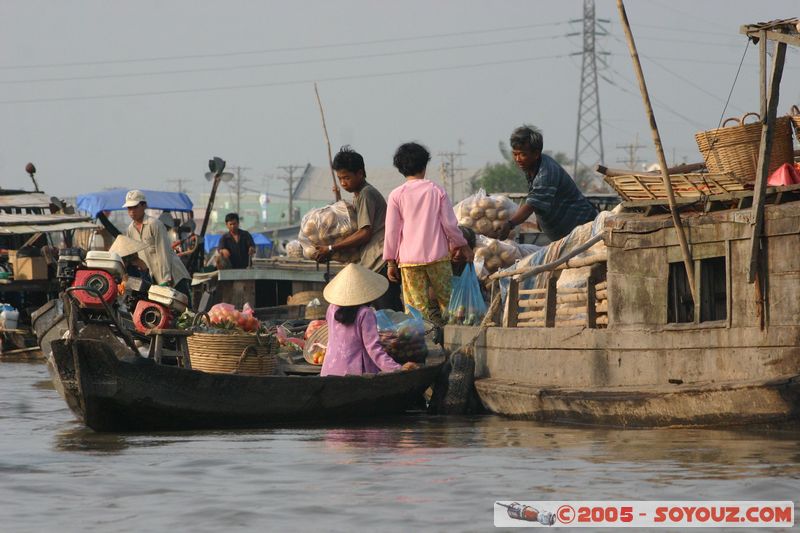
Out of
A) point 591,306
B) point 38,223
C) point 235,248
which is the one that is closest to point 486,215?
point 591,306

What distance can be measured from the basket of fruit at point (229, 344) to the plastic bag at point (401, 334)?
82 centimetres

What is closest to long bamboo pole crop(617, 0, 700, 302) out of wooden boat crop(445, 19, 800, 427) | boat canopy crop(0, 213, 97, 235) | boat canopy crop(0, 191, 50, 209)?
wooden boat crop(445, 19, 800, 427)

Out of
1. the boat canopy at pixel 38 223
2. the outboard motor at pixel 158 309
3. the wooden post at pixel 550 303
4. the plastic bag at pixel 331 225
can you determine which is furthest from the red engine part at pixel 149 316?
the boat canopy at pixel 38 223

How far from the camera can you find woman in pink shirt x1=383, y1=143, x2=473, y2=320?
9352 millimetres

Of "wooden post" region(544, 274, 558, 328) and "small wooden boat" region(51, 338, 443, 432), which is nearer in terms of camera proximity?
"small wooden boat" region(51, 338, 443, 432)

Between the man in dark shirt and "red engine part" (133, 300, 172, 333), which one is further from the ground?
the man in dark shirt

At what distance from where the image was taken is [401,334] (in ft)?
30.6

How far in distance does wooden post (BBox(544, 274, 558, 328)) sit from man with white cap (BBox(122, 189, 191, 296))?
4.08 meters

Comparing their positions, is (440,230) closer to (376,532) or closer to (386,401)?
(386,401)

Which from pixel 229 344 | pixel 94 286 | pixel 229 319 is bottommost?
pixel 229 344

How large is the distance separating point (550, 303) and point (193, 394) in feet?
7.99

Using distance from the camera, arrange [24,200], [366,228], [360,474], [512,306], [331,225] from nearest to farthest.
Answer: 1. [360,474]
2. [512,306]
3. [366,228]
4. [331,225]
5. [24,200]

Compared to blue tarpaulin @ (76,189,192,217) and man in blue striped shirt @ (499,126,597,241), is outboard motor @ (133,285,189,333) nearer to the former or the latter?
man in blue striped shirt @ (499,126,597,241)

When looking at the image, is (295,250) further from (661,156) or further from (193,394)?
(661,156)
